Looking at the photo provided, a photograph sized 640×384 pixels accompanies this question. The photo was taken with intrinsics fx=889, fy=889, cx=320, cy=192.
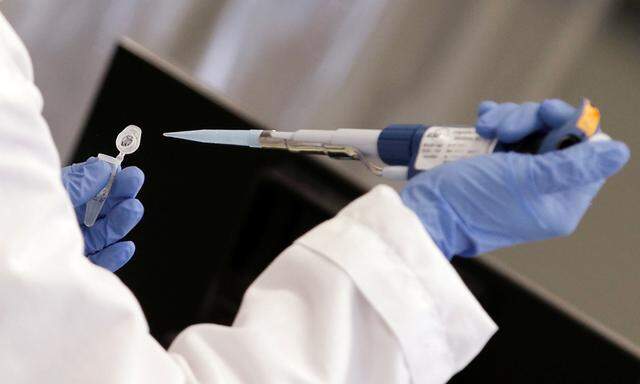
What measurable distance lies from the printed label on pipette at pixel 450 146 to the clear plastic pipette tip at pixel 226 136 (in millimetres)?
177

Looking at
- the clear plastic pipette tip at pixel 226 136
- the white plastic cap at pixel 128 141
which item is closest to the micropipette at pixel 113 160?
the white plastic cap at pixel 128 141

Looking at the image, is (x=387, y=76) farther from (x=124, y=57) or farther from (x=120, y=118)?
(x=120, y=118)

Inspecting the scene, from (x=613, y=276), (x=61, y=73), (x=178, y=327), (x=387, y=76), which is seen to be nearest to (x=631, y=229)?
(x=613, y=276)

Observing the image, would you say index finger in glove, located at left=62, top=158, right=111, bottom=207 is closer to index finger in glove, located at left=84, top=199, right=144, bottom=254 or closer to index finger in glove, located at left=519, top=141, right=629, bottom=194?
index finger in glove, located at left=84, top=199, right=144, bottom=254

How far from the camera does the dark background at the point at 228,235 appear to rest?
1.21 m

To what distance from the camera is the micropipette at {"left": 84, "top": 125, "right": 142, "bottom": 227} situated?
0.80 m

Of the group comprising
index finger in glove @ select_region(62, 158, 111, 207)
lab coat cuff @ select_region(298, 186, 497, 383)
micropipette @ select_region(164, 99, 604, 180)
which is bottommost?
index finger in glove @ select_region(62, 158, 111, 207)

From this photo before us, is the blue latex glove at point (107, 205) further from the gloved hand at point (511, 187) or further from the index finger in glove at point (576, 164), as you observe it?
the index finger in glove at point (576, 164)

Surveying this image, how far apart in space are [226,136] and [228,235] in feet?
1.98

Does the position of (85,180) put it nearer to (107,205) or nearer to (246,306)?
(107,205)

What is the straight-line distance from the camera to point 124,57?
1688 millimetres

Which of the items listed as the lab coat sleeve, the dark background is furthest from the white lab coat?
the dark background

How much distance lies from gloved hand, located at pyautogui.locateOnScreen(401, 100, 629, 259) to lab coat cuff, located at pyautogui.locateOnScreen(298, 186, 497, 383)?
0.04 metres

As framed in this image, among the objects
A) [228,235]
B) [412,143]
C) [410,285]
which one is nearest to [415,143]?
[412,143]
